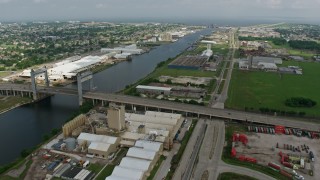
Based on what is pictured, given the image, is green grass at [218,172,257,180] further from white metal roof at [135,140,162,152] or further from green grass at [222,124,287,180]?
white metal roof at [135,140,162,152]

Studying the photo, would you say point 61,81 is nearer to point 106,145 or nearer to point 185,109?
point 185,109

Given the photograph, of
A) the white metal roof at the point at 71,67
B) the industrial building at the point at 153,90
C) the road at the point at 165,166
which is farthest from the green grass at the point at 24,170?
the white metal roof at the point at 71,67

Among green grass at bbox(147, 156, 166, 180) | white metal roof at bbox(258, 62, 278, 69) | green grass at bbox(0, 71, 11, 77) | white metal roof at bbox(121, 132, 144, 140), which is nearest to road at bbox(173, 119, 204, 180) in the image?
green grass at bbox(147, 156, 166, 180)

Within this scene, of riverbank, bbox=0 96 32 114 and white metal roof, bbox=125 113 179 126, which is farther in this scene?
riverbank, bbox=0 96 32 114

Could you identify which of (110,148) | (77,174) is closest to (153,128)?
(110,148)

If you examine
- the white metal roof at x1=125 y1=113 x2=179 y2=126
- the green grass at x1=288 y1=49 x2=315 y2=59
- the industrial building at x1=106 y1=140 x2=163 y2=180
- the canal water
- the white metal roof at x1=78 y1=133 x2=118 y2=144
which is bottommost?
the canal water

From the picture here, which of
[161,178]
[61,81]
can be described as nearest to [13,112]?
[61,81]
